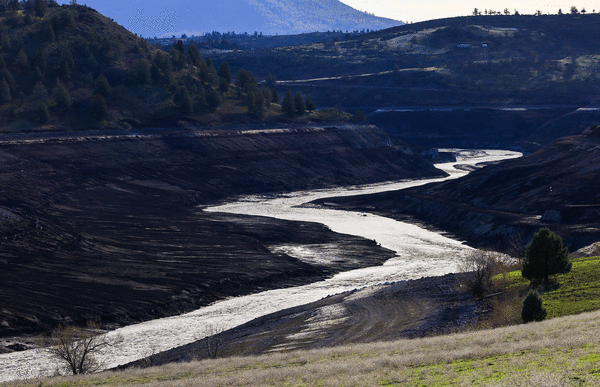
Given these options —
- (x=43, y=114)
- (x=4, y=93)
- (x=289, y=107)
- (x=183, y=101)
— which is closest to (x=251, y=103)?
(x=289, y=107)

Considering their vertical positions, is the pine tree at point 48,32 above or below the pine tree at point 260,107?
above

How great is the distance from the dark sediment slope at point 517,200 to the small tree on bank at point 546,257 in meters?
28.3

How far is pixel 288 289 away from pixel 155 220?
102 feet

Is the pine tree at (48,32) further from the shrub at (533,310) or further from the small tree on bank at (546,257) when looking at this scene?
the shrub at (533,310)

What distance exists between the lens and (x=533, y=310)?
36750 millimetres

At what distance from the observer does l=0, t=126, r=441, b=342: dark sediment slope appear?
55.7 m

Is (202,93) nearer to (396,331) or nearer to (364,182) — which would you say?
(364,182)

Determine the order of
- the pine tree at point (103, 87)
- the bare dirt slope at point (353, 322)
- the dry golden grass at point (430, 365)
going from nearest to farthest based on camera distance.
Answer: the dry golden grass at point (430, 365)
the bare dirt slope at point (353, 322)
the pine tree at point (103, 87)

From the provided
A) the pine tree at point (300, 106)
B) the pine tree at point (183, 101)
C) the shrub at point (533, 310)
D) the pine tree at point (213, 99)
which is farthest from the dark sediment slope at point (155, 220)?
the shrub at point (533, 310)

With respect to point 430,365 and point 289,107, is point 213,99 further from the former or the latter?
point 430,365

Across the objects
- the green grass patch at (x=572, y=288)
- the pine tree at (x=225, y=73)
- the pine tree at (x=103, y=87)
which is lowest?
the green grass patch at (x=572, y=288)

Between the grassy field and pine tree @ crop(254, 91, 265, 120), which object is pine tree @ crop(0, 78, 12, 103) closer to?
pine tree @ crop(254, 91, 265, 120)

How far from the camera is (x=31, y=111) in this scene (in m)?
124

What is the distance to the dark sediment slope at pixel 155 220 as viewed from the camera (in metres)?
55.7
